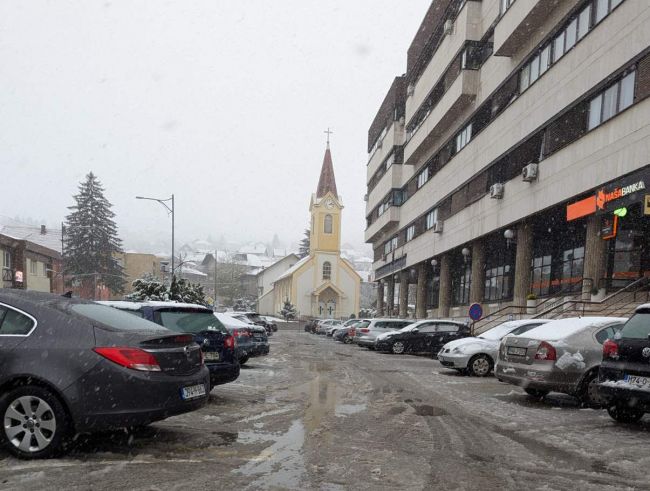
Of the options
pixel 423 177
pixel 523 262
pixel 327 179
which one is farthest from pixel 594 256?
pixel 327 179

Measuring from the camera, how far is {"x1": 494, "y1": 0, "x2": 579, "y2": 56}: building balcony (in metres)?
21.6

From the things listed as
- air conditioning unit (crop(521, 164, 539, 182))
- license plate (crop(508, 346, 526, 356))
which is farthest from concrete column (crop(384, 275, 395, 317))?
license plate (crop(508, 346, 526, 356))

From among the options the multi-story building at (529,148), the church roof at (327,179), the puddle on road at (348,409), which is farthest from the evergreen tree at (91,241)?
the puddle on road at (348,409)

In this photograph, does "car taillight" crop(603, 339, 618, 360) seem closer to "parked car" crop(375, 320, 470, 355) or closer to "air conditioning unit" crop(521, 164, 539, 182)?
"parked car" crop(375, 320, 470, 355)

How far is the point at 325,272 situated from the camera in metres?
78.9

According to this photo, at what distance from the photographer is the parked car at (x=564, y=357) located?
886 cm

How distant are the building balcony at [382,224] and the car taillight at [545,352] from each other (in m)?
39.1

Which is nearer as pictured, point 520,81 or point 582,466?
point 582,466

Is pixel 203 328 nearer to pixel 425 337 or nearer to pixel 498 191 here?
pixel 425 337

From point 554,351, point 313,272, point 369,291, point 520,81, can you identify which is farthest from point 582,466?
point 369,291

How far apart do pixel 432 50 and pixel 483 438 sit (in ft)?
119

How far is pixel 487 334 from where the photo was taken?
1498 cm

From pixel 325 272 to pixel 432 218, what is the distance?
4135 cm

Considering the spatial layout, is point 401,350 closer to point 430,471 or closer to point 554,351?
point 554,351
